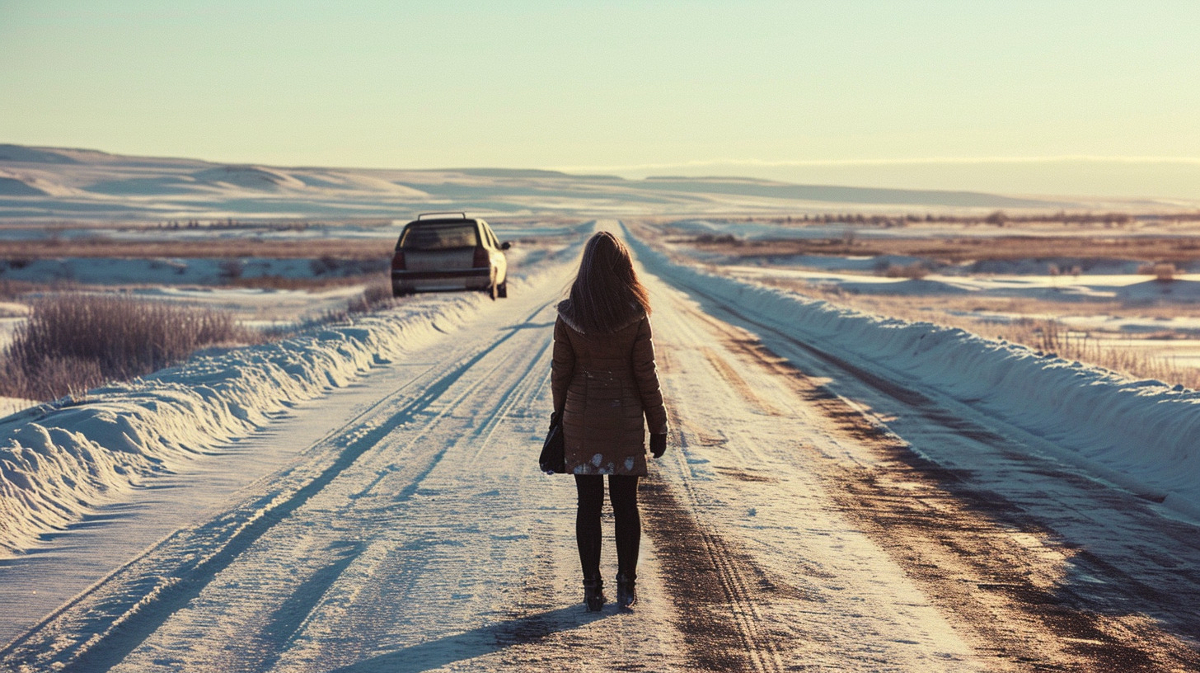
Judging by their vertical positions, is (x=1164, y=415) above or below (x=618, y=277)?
below

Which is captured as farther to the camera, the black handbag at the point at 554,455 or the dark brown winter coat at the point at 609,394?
the black handbag at the point at 554,455

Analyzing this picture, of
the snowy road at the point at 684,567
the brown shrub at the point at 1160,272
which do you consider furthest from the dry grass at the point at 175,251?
the snowy road at the point at 684,567

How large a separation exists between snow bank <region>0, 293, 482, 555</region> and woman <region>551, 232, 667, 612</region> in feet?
11.7

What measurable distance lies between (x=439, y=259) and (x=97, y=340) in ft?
24.4

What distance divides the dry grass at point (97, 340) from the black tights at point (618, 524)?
11.5 metres

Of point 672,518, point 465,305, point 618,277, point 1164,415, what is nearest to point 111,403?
point 672,518

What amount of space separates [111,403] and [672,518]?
18.6 ft

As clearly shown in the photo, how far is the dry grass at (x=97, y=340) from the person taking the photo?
15281 mm

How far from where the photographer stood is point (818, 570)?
5.63 meters

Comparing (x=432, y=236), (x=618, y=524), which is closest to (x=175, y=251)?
(x=432, y=236)

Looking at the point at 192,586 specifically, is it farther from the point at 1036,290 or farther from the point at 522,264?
the point at 522,264

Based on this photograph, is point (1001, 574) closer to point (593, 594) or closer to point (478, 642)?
point (593, 594)

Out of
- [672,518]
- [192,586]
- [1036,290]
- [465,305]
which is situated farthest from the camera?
[1036,290]

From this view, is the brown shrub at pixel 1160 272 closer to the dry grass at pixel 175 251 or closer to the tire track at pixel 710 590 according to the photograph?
the tire track at pixel 710 590
